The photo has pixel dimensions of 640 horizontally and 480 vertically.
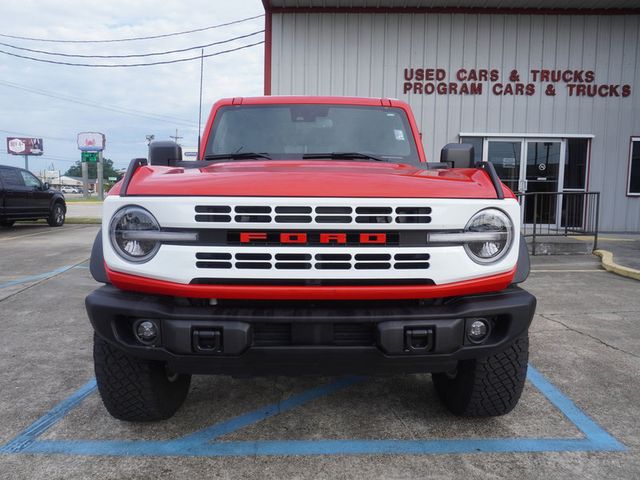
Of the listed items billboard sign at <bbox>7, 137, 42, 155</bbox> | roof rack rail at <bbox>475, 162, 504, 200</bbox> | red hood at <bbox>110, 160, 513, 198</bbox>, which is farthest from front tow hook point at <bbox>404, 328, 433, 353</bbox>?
billboard sign at <bbox>7, 137, 42, 155</bbox>

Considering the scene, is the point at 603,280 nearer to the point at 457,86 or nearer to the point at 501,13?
the point at 457,86

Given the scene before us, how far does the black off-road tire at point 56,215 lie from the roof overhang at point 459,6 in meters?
8.57

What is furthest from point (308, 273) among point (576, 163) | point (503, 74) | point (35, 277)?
point (576, 163)

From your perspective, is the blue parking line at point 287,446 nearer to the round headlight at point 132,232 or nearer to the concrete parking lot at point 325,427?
the concrete parking lot at point 325,427

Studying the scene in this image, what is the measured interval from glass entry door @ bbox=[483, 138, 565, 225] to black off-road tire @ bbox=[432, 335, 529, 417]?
1006cm

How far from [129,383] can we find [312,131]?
A: 2.04 metres

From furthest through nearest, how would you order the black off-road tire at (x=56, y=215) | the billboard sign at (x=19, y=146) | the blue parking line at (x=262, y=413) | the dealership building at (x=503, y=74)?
the billboard sign at (x=19, y=146)
the black off-road tire at (x=56, y=215)
the dealership building at (x=503, y=74)
the blue parking line at (x=262, y=413)

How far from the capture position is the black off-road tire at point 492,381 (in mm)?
2492

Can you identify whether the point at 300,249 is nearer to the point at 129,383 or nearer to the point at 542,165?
the point at 129,383

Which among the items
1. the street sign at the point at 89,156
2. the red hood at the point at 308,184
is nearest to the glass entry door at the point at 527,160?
the red hood at the point at 308,184

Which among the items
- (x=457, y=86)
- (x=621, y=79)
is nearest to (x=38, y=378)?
(x=457, y=86)

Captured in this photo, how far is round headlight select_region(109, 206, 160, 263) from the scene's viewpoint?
2186 millimetres

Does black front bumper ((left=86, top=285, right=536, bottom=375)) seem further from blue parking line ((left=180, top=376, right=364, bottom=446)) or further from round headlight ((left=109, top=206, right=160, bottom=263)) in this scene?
blue parking line ((left=180, top=376, right=364, bottom=446))

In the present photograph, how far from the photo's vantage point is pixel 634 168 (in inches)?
477
